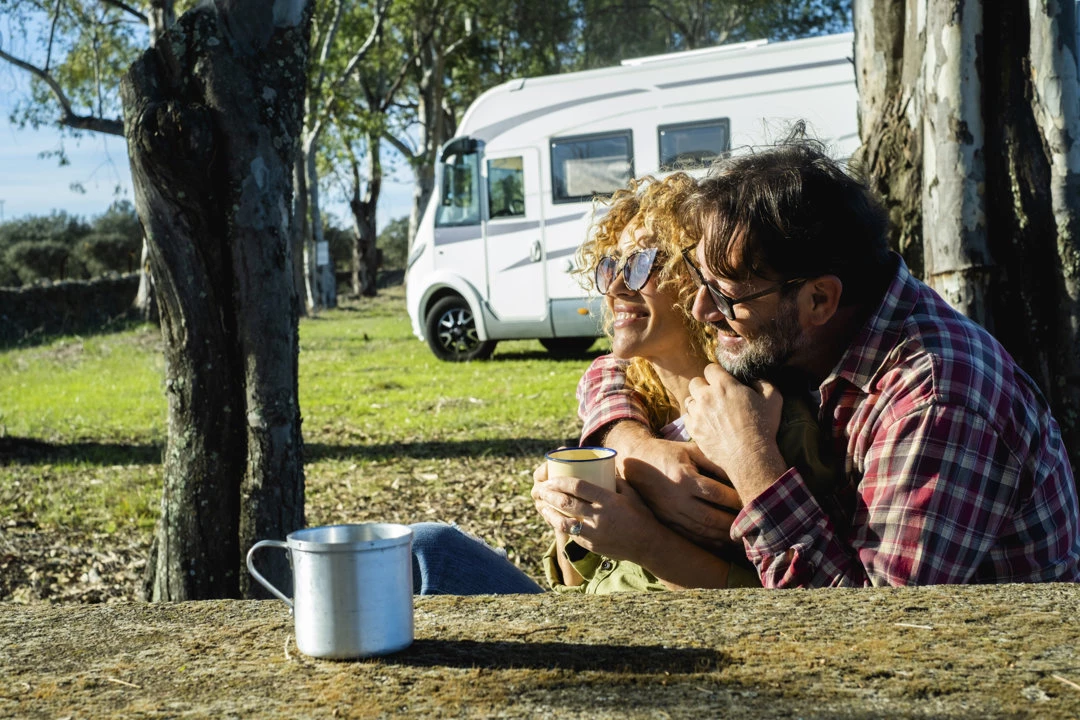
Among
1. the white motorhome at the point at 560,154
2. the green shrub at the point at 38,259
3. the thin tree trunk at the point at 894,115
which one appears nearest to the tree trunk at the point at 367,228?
the green shrub at the point at 38,259

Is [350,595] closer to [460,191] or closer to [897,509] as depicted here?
[897,509]

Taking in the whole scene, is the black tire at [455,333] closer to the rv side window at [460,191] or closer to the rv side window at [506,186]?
the rv side window at [460,191]

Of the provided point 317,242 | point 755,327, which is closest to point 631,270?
point 755,327

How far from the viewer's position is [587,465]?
2.29 meters

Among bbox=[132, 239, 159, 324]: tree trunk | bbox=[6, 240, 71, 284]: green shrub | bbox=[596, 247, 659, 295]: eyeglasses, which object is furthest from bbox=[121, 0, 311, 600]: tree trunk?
bbox=[6, 240, 71, 284]: green shrub

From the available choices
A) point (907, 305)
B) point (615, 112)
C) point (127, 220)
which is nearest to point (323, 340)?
point (615, 112)

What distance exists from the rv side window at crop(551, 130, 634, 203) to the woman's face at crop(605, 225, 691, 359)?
32.1ft

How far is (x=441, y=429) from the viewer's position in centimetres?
891

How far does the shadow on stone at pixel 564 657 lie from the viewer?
5.02ft

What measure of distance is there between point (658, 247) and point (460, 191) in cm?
1123

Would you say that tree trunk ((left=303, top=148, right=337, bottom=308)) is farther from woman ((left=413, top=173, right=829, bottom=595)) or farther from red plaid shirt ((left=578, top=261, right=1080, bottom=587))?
red plaid shirt ((left=578, top=261, right=1080, bottom=587))

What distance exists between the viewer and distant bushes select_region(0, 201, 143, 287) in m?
29.4

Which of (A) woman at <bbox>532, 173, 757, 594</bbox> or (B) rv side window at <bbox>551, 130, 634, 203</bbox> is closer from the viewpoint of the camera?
(A) woman at <bbox>532, 173, 757, 594</bbox>

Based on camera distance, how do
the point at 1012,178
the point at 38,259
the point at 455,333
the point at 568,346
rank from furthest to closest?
the point at 38,259 → the point at 568,346 → the point at 455,333 → the point at 1012,178
